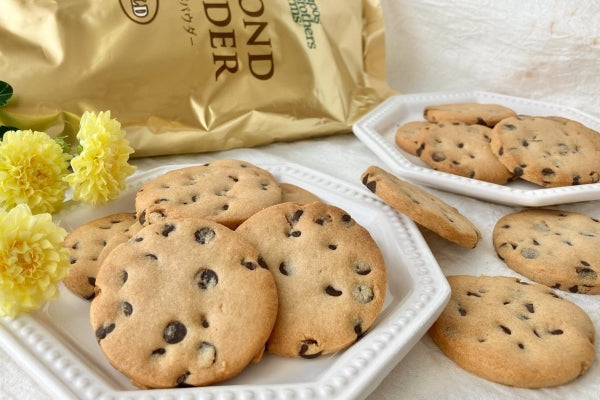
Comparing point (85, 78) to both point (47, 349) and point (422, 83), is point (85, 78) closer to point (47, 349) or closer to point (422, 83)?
point (47, 349)

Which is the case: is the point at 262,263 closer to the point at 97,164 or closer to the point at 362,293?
the point at 362,293

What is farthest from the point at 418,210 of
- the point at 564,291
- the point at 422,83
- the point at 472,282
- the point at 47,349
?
the point at 422,83

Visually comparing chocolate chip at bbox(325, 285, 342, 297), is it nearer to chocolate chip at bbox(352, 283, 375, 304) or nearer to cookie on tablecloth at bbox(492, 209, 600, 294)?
chocolate chip at bbox(352, 283, 375, 304)

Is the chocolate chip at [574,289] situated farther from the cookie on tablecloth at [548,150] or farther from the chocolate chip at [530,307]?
the cookie on tablecloth at [548,150]

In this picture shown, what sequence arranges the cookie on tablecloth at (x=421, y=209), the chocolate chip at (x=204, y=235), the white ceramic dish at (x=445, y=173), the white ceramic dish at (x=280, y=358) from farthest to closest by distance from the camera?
the white ceramic dish at (x=445, y=173)
the cookie on tablecloth at (x=421, y=209)
the chocolate chip at (x=204, y=235)
the white ceramic dish at (x=280, y=358)

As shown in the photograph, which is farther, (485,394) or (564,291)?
(564,291)

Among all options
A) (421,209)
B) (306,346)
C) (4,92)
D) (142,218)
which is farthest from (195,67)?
(306,346)

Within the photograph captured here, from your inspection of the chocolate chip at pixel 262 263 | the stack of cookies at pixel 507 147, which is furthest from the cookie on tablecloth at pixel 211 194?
the stack of cookies at pixel 507 147
